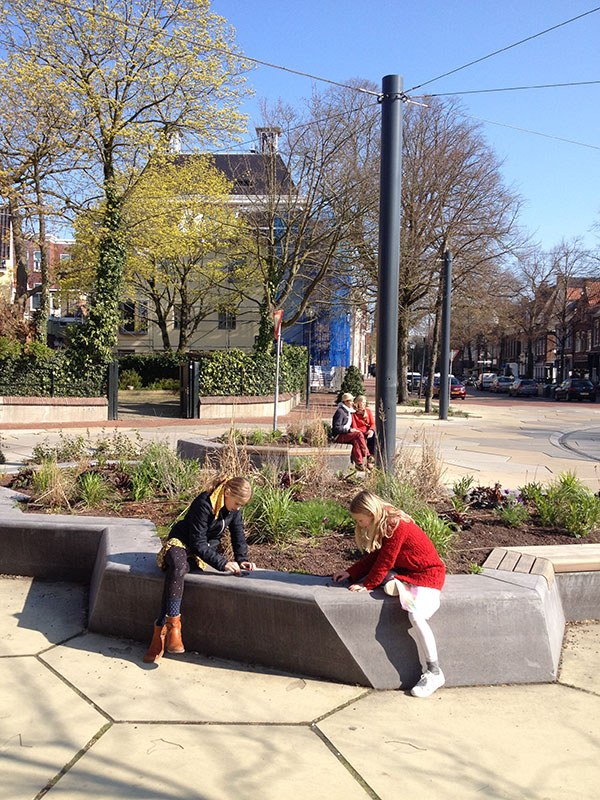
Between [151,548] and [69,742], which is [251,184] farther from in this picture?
[69,742]

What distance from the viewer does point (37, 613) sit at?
16.1ft

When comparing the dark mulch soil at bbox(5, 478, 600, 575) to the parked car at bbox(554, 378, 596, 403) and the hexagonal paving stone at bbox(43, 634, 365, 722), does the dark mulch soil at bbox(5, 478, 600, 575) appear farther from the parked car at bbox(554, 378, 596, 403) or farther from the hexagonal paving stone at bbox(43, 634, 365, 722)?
the parked car at bbox(554, 378, 596, 403)

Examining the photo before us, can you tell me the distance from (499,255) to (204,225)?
39.2 feet

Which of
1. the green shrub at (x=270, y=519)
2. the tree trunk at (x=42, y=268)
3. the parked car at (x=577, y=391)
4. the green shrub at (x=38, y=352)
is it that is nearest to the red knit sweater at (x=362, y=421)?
the green shrub at (x=270, y=519)

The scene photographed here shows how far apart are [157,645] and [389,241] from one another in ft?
15.2

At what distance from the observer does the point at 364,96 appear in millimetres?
24672

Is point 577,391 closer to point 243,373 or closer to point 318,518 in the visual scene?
point 243,373

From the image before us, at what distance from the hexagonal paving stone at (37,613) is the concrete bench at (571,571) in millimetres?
2826

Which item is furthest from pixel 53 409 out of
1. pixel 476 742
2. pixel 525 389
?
pixel 525 389

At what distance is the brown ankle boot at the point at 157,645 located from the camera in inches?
165

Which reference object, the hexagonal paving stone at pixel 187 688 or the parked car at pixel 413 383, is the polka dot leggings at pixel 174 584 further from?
the parked car at pixel 413 383

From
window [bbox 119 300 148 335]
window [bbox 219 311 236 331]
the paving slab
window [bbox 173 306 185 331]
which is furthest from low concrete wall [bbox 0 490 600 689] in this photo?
window [bbox 219 311 236 331]

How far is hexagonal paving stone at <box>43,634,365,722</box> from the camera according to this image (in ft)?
11.8

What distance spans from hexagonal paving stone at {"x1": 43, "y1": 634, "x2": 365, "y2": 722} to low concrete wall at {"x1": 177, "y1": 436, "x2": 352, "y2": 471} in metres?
3.87
